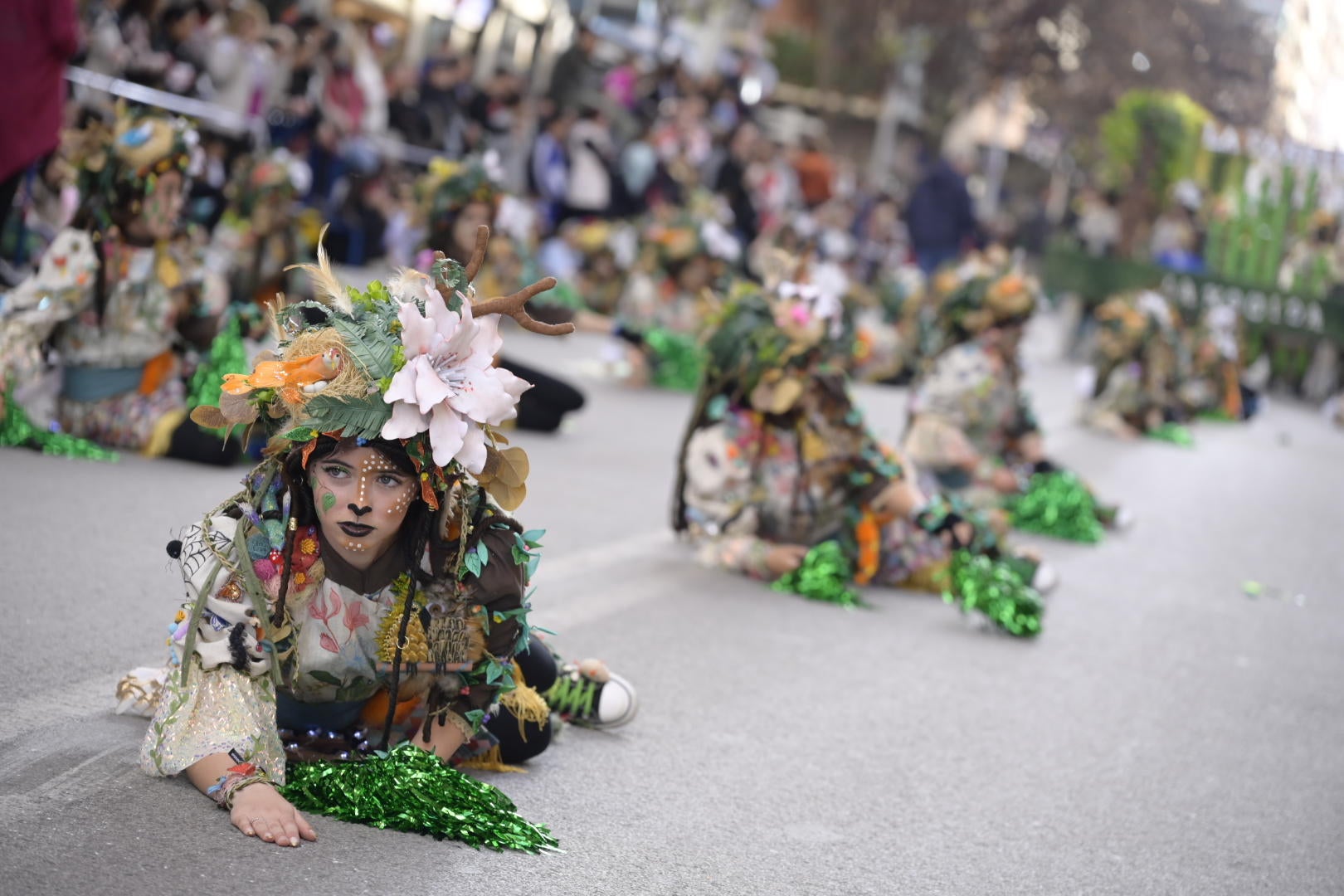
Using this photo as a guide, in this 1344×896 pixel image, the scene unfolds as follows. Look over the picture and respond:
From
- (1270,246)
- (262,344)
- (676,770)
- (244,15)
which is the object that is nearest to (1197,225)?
(1270,246)

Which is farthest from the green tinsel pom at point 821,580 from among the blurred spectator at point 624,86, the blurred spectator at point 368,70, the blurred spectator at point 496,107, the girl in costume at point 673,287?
the blurred spectator at point 624,86

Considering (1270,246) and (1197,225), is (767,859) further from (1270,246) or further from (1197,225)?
(1197,225)

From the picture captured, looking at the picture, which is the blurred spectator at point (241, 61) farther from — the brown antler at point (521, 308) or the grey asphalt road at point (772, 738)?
the brown antler at point (521, 308)

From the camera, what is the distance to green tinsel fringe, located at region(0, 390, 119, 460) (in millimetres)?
6469

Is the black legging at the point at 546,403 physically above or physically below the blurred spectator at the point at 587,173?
below

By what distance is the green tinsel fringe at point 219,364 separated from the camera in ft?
22.7

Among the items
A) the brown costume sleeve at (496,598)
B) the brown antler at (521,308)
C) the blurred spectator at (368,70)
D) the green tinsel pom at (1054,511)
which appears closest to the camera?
the brown antler at (521,308)

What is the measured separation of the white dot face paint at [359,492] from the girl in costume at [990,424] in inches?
183

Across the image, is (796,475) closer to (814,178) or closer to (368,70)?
(368,70)

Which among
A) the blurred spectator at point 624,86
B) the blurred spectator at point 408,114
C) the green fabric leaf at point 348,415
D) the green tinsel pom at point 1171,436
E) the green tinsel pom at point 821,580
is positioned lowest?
the green tinsel pom at point 821,580

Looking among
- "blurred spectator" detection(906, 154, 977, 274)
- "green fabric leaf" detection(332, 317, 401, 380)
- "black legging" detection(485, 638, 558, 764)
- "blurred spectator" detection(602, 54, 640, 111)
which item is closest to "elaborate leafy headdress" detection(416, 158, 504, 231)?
"black legging" detection(485, 638, 558, 764)

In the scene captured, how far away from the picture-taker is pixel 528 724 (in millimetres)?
4078

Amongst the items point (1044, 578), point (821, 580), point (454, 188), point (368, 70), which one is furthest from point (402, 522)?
point (368, 70)

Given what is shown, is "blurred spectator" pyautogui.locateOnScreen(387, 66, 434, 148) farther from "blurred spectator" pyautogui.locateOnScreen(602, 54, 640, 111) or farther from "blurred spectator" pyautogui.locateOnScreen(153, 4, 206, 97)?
"blurred spectator" pyautogui.locateOnScreen(153, 4, 206, 97)
